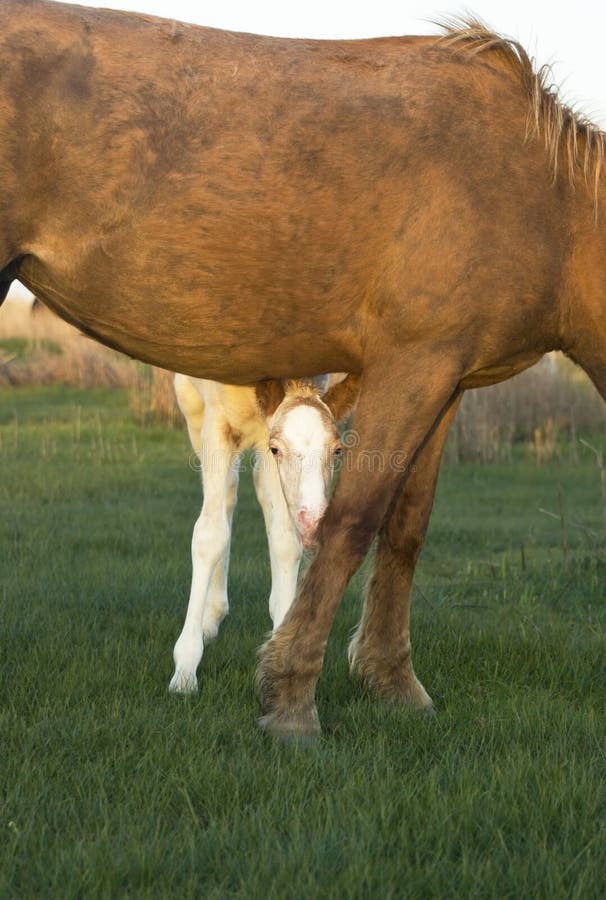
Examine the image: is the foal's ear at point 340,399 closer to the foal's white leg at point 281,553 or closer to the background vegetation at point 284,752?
the foal's white leg at point 281,553

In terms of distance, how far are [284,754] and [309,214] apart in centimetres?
196

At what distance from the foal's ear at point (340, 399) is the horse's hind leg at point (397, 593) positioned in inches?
15.8

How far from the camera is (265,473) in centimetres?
589

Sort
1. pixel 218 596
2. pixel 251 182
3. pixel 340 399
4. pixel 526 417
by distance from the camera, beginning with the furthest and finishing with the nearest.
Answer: pixel 526 417
pixel 218 596
pixel 340 399
pixel 251 182

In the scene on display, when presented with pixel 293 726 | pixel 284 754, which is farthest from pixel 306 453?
pixel 284 754

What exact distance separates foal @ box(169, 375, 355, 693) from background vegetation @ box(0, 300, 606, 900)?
0.25 metres

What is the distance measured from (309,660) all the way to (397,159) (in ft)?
6.30

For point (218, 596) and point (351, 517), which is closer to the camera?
point (351, 517)

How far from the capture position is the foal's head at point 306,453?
14.1 feet

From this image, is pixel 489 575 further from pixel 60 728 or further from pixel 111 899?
pixel 111 899

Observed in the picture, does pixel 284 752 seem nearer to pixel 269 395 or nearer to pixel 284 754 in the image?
pixel 284 754

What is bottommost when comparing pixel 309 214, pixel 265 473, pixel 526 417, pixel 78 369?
pixel 265 473

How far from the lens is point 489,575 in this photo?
840cm

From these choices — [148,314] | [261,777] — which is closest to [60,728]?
[261,777]
